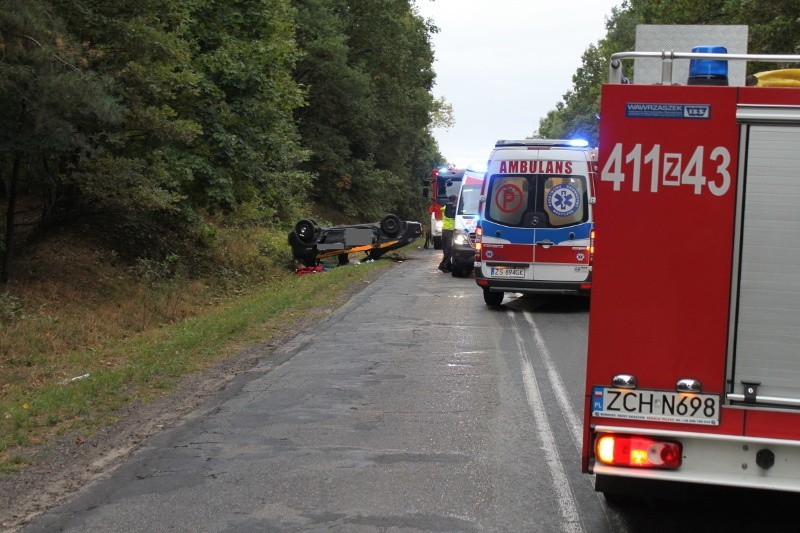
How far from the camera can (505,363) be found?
11.6m

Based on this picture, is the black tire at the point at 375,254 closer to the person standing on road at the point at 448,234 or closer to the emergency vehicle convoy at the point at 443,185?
the person standing on road at the point at 448,234

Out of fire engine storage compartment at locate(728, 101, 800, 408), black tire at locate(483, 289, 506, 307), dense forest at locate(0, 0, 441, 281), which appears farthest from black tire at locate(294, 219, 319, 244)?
fire engine storage compartment at locate(728, 101, 800, 408)

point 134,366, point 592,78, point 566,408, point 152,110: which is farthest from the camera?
point 592,78

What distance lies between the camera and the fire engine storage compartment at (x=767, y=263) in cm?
469

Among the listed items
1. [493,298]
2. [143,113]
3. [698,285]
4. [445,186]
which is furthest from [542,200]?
[445,186]

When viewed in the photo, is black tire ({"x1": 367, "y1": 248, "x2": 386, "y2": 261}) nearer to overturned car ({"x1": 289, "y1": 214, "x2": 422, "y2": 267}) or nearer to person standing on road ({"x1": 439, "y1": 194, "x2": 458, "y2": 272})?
overturned car ({"x1": 289, "y1": 214, "x2": 422, "y2": 267})

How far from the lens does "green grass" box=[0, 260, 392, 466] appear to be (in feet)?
28.7

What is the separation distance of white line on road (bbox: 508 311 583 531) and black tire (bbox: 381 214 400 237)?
62.5 ft

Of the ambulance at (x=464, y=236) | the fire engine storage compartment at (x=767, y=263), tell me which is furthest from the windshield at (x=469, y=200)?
the fire engine storage compartment at (x=767, y=263)

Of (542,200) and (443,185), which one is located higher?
(443,185)

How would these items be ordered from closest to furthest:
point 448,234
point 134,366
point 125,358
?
point 134,366, point 125,358, point 448,234

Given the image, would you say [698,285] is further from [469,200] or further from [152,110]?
[469,200]

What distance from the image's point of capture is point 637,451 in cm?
493

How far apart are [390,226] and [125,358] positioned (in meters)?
18.2
